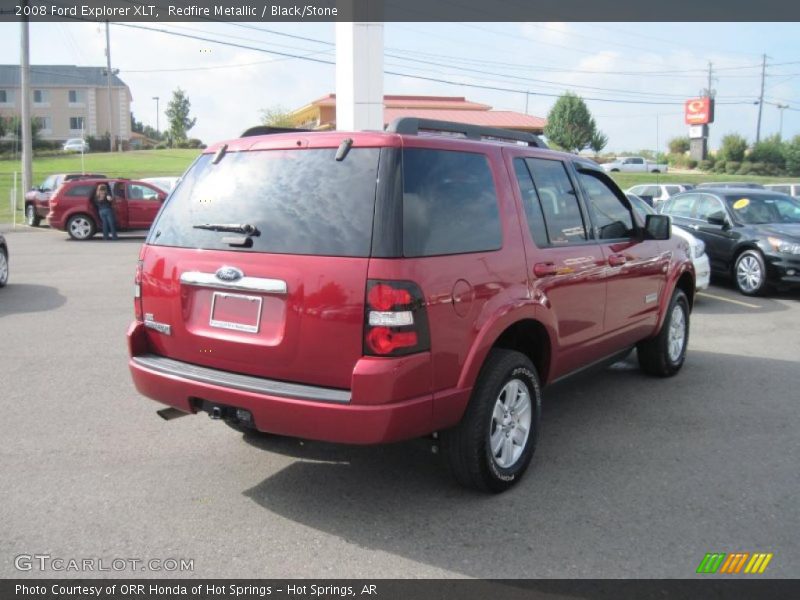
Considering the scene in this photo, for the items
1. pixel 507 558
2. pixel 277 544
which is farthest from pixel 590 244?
pixel 277 544

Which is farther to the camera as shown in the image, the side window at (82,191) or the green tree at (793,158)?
the green tree at (793,158)

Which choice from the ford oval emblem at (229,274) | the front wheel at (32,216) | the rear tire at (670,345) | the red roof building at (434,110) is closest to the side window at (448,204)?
the ford oval emblem at (229,274)

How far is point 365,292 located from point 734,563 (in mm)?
2088

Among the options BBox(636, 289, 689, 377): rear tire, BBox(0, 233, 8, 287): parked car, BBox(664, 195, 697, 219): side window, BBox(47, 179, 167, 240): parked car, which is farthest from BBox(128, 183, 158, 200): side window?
BBox(636, 289, 689, 377): rear tire

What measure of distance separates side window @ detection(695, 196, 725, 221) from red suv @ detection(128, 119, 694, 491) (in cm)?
876

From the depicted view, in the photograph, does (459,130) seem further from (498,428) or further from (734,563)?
(734,563)

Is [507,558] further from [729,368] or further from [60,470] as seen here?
[729,368]

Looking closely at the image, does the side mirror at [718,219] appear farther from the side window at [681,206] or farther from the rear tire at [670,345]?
the rear tire at [670,345]

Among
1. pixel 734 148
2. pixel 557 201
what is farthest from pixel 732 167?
pixel 557 201

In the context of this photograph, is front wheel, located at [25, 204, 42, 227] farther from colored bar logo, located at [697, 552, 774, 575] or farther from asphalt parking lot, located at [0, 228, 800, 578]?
colored bar logo, located at [697, 552, 774, 575]

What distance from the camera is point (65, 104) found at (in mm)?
85125

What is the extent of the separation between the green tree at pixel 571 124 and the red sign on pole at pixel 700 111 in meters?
10.8

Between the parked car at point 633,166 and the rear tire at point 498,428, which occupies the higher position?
the parked car at point 633,166

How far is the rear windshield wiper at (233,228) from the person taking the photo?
12.1ft
